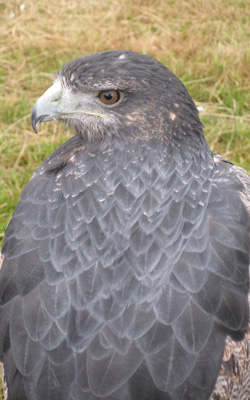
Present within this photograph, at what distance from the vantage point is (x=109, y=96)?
130 inches

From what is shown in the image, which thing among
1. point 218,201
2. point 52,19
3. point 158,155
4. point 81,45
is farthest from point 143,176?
point 52,19

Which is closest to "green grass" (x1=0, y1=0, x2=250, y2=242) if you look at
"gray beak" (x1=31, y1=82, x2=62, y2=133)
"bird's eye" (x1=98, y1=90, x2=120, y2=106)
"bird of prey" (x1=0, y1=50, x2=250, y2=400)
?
"gray beak" (x1=31, y1=82, x2=62, y2=133)

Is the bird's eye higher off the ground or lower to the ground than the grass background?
higher

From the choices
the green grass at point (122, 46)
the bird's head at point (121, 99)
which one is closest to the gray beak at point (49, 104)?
the bird's head at point (121, 99)

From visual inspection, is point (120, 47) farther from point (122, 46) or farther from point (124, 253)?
point (124, 253)

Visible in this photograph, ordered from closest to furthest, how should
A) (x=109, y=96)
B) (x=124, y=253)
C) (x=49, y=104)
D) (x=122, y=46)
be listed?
(x=124, y=253)
(x=109, y=96)
(x=49, y=104)
(x=122, y=46)

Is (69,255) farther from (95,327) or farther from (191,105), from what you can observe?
(191,105)

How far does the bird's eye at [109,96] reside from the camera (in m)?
3.30

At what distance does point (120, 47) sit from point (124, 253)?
5190 mm

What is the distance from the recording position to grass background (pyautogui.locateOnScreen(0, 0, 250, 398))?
6.36 m

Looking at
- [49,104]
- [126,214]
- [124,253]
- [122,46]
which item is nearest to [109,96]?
[49,104]

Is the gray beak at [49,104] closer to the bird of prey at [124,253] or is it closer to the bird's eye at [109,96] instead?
the bird of prey at [124,253]

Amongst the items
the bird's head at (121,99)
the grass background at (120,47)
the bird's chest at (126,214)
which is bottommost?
the grass background at (120,47)

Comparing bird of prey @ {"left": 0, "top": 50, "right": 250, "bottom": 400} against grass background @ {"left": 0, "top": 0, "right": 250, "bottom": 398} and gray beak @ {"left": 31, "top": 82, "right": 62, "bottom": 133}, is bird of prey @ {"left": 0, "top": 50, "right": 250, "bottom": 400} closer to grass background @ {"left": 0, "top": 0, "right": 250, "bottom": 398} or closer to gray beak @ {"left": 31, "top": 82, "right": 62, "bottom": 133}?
gray beak @ {"left": 31, "top": 82, "right": 62, "bottom": 133}
